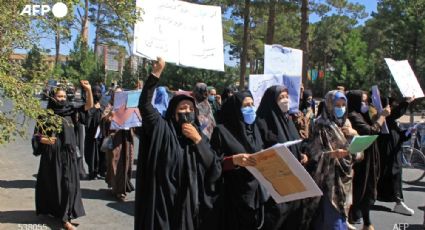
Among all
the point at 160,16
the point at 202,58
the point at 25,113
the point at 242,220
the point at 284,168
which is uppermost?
the point at 160,16

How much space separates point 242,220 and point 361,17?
3976 centimetres

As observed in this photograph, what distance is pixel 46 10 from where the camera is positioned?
13.6ft

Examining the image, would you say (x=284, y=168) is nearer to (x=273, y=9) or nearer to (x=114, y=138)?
(x=114, y=138)

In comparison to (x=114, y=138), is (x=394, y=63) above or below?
above

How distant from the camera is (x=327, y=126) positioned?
4.47 meters

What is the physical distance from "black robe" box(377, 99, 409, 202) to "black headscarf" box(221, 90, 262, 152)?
3.45m

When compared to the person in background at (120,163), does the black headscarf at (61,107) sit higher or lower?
higher

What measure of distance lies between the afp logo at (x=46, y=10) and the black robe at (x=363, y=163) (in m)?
3.20

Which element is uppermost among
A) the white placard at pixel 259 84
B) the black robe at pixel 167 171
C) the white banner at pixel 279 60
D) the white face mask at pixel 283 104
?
the white banner at pixel 279 60

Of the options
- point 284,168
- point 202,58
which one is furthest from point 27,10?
point 284,168

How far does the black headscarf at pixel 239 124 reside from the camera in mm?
3979

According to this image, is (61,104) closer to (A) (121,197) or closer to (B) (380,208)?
(A) (121,197)
